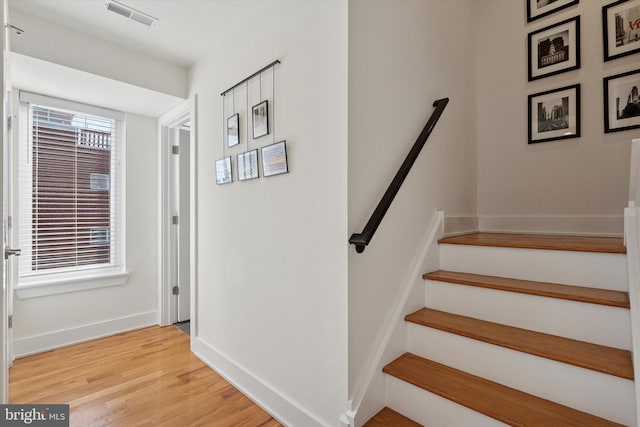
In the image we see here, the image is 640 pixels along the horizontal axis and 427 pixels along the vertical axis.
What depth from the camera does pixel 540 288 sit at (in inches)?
58.4

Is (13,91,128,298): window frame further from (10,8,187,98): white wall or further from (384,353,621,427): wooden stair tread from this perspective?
(384,353,621,427): wooden stair tread

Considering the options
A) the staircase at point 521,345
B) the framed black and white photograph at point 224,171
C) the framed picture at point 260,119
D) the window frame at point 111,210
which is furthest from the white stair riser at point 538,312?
the window frame at point 111,210

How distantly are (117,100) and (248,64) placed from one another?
163 centimetres

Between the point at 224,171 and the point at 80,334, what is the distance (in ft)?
7.21

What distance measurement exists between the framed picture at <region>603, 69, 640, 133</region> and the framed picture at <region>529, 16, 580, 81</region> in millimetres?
291

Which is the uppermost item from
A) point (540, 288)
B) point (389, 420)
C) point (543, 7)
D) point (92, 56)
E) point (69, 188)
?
point (543, 7)

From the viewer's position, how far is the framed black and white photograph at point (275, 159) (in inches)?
67.5

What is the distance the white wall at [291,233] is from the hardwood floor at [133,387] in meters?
0.16

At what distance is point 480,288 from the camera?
1.62m

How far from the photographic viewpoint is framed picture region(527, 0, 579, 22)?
2.32 m

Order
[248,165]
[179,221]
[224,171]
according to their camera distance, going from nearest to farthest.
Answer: [248,165], [224,171], [179,221]

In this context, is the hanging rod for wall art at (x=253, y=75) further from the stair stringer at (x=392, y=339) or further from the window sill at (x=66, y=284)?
the window sill at (x=66, y=284)

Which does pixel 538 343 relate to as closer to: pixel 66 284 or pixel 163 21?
pixel 163 21

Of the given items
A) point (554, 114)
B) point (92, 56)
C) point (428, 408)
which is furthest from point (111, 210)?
point (554, 114)
